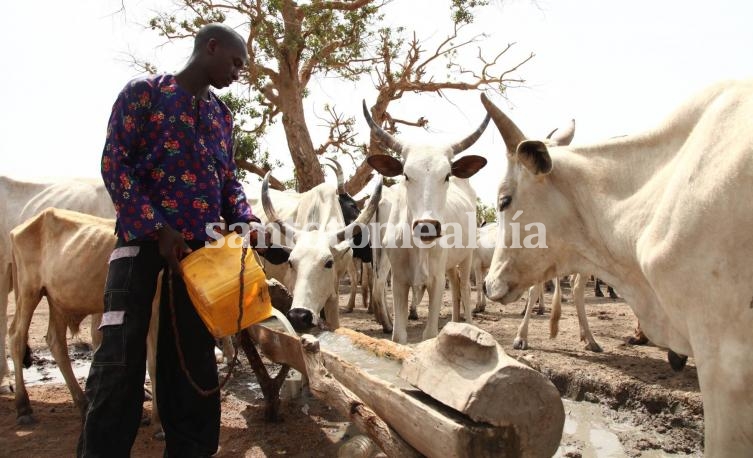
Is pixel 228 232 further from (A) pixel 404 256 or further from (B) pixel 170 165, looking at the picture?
(A) pixel 404 256

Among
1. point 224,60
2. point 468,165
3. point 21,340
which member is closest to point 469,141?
point 468,165

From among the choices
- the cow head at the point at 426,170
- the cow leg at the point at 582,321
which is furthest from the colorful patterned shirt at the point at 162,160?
the cow leg at the point at 582,321

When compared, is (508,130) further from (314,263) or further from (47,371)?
(47,371)

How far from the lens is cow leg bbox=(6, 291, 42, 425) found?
415 centimetres

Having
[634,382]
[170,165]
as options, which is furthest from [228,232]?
[634,382]

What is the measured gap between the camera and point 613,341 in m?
6.93

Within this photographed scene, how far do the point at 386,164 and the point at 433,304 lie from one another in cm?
137

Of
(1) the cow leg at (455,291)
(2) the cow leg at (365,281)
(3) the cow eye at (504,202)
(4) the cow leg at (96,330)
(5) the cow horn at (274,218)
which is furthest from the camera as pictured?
(2) the cow leg at (365,281)

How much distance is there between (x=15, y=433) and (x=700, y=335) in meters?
4.28

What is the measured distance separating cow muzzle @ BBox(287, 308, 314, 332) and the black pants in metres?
1.17

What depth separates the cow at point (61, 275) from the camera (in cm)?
394

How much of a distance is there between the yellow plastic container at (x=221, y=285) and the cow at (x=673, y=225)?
1406 mm

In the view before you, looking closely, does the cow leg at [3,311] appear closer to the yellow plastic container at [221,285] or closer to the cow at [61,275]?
the cow at [61,275]

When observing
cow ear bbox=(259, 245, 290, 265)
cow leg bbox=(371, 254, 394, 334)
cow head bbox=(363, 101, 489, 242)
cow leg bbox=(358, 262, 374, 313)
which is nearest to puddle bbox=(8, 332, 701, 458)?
cow ear bbox=(259, 245, 290, 265)
